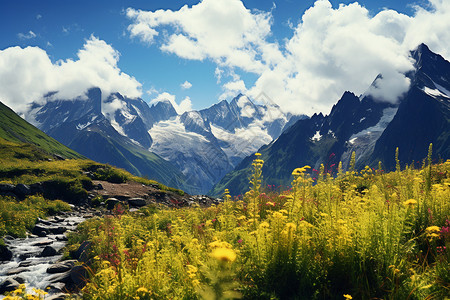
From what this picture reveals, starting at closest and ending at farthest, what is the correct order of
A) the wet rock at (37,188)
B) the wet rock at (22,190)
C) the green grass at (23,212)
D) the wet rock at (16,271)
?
the wet rock at (16,271) → the green grass at (23,212) → the wet rock at (22,190) → the wet rock at (37,188)

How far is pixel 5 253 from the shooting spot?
42.2ft

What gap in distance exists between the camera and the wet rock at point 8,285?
9.54 m

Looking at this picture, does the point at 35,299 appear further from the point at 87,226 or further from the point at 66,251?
the point at 87,226

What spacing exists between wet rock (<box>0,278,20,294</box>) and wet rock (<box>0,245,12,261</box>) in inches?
133

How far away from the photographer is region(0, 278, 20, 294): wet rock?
375 inches

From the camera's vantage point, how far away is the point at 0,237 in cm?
1401

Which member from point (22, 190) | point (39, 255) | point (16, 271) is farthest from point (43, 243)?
point (22, 190)

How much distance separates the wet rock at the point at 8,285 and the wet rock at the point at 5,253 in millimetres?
3375

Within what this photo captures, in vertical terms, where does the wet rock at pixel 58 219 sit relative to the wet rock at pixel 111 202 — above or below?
below

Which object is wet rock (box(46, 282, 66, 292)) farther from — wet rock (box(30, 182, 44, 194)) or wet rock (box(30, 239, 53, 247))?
wet rock (box(30, 182, 44, 194))

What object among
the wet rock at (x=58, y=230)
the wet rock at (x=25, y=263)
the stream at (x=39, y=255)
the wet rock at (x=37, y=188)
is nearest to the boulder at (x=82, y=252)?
the stream at (x=39, y=255)

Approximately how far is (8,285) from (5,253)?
4.12 m

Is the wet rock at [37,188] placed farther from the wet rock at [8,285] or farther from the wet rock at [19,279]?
the wet rock at [8,285]

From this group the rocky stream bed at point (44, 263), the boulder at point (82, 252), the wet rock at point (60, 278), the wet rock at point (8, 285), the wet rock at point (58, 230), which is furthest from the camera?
the wet rock at point (58, 230)
